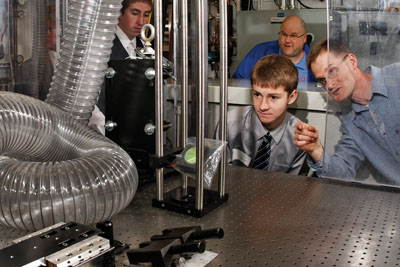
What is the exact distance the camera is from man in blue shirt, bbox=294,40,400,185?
1632 millimetres

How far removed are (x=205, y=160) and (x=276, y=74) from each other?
0.94 metres

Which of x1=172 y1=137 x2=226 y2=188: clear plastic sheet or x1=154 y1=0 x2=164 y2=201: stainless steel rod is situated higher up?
x1=154 y1=0 x2=164 y2=201: stainless steel rod

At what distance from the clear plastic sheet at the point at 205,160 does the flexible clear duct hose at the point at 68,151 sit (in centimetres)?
16

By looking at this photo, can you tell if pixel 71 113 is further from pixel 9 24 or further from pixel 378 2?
pixel 378 2

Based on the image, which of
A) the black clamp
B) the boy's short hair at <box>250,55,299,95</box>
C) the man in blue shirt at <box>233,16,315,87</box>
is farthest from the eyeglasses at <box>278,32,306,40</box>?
the black clamp

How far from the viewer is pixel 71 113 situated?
1.41 metres

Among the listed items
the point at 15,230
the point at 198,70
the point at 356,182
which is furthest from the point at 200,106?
the point at 356,182

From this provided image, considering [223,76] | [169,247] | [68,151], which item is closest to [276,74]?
[223,76]

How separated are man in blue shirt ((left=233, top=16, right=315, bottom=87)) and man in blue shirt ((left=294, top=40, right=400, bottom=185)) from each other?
18.6 inches

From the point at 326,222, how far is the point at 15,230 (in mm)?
840

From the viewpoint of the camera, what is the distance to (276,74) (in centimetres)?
212

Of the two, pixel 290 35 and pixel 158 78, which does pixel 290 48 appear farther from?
pixel 158 78

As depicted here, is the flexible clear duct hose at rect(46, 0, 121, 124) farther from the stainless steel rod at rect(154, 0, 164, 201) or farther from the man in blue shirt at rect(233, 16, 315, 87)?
→ the man in blue shirt at rect(233, 16, 315, 87)

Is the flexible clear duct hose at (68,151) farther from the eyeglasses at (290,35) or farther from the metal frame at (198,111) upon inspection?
the eyeglasses at (290,35)
